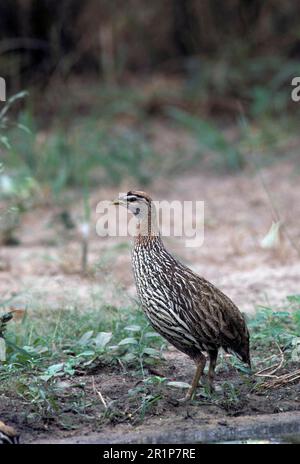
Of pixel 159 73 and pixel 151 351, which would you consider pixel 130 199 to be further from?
pixel 159 73

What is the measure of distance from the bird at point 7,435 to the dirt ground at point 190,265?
193mm

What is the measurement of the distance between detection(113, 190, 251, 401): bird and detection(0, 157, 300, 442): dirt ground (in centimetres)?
27

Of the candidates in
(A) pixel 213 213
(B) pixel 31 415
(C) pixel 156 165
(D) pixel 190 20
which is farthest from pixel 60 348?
(D) pixel 190 20

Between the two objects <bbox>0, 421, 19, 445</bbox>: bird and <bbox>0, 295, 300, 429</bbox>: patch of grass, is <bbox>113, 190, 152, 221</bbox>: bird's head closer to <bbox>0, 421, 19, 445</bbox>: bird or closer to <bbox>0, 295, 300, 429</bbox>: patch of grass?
<bbox>0, 295, 300, 429</bbox>: patch of grass

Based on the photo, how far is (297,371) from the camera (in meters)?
6.30

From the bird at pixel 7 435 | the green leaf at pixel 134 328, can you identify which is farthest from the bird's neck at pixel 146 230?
the bird at pixel 7 435

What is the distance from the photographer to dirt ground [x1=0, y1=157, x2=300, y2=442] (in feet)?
19.4

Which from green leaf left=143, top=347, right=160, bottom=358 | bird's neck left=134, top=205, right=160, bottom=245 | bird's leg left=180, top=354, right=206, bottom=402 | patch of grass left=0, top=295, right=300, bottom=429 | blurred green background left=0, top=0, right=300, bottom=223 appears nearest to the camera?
patch of grass left=0, top=295, right=300, bottom=429

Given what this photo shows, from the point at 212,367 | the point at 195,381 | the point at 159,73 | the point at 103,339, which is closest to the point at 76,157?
the point at 159,73

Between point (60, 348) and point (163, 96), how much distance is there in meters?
8.18

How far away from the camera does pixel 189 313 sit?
5.91 m

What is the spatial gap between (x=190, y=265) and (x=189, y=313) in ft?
10.6

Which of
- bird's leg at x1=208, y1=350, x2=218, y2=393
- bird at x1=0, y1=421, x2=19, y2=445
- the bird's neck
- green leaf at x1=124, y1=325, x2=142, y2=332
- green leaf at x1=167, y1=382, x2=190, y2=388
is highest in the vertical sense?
the bird's neck

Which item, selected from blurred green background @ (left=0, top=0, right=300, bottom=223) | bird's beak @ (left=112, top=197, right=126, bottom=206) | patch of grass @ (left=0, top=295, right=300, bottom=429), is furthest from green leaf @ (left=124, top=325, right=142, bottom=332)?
blurred green background @ (left=0, top=0, right=300, bottom=223)
